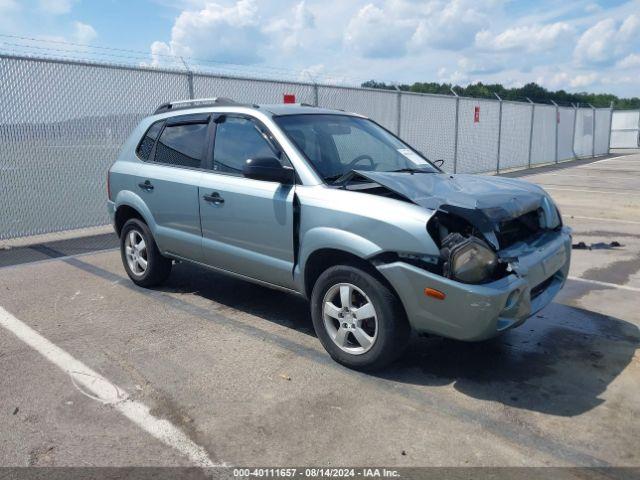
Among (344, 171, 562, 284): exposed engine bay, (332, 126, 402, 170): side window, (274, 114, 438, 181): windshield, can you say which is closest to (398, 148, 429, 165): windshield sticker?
(274, 114, 438, 181): windshield

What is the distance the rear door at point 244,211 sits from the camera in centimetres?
436

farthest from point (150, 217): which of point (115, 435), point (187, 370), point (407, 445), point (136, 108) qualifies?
point (136, 108)

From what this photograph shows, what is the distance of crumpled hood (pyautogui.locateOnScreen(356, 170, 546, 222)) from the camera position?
12.2 ft

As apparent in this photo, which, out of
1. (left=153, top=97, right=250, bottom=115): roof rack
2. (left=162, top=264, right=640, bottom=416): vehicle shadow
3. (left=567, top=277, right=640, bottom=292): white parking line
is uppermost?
(left=153, top=97, right=250, bottom=115): roof rack

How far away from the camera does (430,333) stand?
3.66 metres

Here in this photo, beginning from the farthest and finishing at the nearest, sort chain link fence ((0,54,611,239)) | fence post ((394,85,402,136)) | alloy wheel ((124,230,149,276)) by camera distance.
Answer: fence post ((394,85,402,136)), chain link fence ((0,54,611,239)), alloy wheel ((124,230,149,276))

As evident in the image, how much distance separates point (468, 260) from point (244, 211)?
1921 millimetres

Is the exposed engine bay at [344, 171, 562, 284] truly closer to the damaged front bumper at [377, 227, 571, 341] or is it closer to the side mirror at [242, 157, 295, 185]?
the damaged front bumper at [377, 227, 571, 341]

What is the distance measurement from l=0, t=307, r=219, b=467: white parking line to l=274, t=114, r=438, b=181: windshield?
2033 millimetres

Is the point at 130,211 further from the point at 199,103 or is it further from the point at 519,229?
the point at 519,229

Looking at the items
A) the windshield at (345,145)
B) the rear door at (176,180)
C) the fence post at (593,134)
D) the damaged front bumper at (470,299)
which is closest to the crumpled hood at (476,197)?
the damaged front bumper at (470,299)

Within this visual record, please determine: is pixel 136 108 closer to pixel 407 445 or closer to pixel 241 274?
pixel 241 274

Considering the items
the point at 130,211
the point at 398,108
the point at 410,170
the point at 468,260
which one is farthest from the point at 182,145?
the point at 398,108

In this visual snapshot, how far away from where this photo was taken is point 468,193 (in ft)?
13.3
